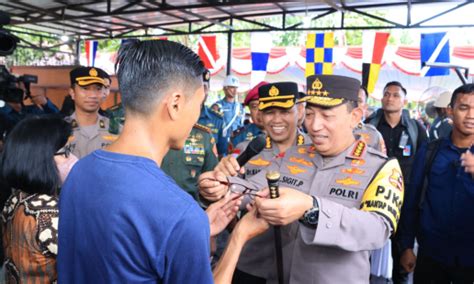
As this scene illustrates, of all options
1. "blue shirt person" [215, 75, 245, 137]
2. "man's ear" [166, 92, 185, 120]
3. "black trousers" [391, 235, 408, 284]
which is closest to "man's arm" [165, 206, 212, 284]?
"man's ear" [166, 92, 185, 120]

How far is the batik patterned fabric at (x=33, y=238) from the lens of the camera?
65.4 inches

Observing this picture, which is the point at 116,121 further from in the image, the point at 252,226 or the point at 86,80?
the point at 252,226

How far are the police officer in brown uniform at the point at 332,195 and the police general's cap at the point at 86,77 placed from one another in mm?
2034

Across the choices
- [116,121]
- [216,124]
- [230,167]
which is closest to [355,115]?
[230,167]

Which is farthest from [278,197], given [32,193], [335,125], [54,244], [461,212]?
[461,212]

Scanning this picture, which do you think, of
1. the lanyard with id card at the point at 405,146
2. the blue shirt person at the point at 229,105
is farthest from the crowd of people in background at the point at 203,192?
the blue shirt person at the point at 229,105

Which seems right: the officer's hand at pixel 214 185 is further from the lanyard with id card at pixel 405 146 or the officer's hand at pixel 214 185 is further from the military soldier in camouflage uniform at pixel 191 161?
A: the lanyard with id card at pixel 405 146

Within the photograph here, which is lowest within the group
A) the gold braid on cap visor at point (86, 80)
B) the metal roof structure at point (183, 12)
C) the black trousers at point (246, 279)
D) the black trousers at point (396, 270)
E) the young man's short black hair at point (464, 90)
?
the black trousers at point (396, 270)

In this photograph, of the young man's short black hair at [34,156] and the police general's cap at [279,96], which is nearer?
the young man's short black hair at [34,156]

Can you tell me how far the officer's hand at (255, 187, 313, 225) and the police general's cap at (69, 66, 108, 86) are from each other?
264cm

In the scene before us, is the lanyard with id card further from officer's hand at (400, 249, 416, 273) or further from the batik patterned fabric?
the batik patterned fabric

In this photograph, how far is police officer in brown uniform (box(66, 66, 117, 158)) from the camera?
3457 mm

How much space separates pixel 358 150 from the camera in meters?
1.91

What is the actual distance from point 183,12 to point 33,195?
7.78 metres
